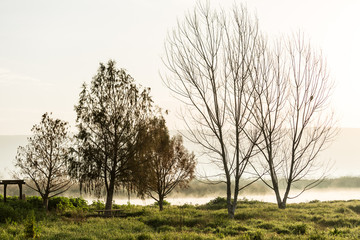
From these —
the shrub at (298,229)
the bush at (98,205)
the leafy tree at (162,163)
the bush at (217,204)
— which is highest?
the leafy tree at (162,163)

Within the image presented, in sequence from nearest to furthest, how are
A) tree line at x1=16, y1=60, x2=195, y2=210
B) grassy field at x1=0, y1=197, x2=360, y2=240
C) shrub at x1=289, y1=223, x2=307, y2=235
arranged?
1. grassy field at x1=0, y1=197, x2=360, y2=240
2. shrub at x1=289, y1=223, x2=307, y2=235
3. tree line at x1=16, y1=60, x2=195, y2=210

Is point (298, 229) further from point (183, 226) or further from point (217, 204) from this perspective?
point (217, 204)

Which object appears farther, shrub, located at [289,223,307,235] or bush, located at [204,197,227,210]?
bush, located at [204,197,227,210]

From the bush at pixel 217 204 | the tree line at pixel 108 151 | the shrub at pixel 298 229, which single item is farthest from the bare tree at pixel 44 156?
the shrub at pixel 298 229

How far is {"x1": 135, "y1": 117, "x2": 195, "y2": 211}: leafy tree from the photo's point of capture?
22.9 m

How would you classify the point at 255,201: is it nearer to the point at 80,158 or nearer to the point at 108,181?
the point at 108,181

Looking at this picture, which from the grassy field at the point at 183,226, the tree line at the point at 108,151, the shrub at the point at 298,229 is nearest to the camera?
the grassy field at the point at 183,226

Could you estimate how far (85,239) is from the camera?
11891mm

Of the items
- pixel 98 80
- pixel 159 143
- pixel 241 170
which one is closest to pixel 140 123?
pixel 159 143

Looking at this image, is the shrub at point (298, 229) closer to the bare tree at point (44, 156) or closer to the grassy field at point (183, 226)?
the grassy field at point (183, 226)

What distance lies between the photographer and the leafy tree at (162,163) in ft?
75.3

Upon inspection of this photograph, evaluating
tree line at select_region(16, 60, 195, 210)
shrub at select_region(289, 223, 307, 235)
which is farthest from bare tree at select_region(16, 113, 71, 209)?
shrub at select_region(289, 223, 307, 235)

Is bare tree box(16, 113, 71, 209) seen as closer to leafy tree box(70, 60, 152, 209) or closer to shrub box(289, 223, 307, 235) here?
leafy tree box(70, 60, 152, 209)

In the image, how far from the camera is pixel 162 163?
23.4m
